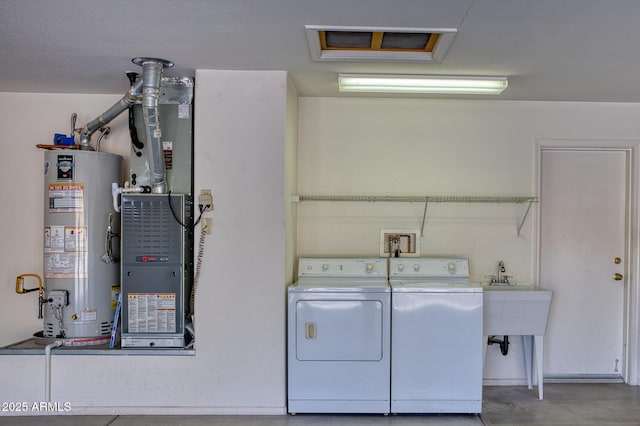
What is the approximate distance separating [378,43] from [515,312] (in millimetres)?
2375

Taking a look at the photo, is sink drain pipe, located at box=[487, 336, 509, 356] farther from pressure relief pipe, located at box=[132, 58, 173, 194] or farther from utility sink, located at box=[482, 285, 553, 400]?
pressure relief pipe, located at box=[132, 58, 173, 194]

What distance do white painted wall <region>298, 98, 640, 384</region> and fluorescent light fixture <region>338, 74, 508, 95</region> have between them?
0.57 metres

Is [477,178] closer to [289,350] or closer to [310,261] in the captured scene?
[310,261]

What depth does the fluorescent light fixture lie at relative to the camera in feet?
10.8

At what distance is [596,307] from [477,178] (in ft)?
5.33

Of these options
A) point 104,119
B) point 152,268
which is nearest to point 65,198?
point 104,119

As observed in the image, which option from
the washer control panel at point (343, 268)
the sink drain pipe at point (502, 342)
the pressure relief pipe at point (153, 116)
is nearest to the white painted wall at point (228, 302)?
the pressure relief pipe at point (153, 116)

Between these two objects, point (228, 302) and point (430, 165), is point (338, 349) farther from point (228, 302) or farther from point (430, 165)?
point (430, 165)

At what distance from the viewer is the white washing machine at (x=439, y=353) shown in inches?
130

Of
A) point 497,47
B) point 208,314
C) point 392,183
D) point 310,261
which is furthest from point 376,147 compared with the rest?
point 208,314

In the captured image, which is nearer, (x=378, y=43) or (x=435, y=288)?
(x=378, y=43)

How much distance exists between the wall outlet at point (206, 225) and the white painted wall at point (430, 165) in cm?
97

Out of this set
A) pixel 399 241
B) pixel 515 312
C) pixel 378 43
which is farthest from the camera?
pixel 399 241

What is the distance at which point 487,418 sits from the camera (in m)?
Answer: 3.34
